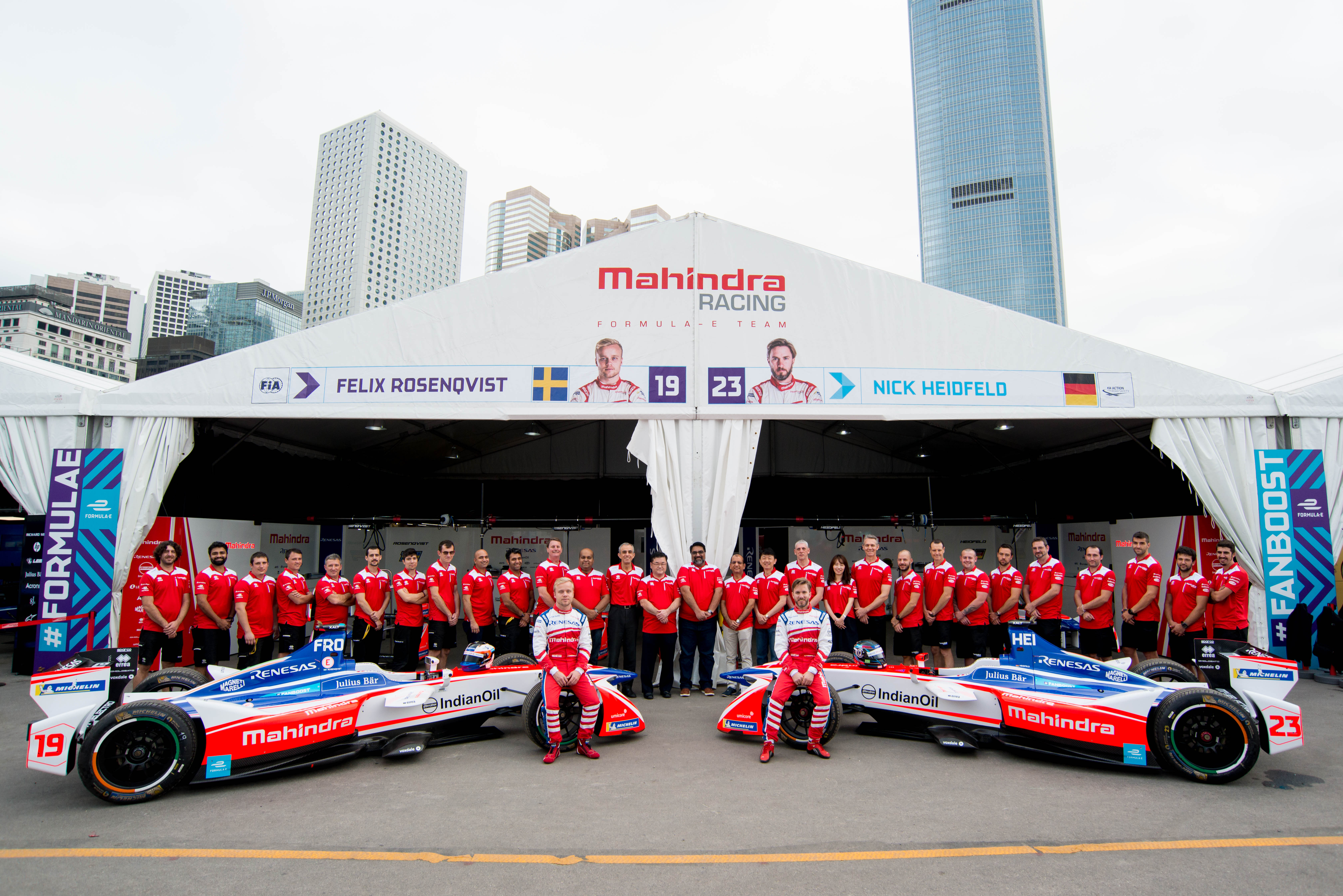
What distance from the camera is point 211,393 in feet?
25.5

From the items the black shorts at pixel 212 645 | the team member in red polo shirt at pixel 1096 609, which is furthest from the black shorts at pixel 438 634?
the team member in red polo shirt at pixel 1096 609

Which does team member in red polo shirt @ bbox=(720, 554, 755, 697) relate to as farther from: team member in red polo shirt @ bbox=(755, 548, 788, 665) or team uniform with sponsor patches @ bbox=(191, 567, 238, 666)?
team uniform with sponsor patches @ bbox=(191, 567, 238, 666)

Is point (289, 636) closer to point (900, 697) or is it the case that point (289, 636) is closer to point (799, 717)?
point (799, 717)

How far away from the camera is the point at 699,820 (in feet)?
13.1

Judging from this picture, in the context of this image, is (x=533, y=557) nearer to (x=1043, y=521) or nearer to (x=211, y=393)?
(x=211, y=393)

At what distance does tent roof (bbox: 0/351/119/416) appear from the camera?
776 cm

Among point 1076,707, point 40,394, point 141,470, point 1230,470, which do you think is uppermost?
point 40,394

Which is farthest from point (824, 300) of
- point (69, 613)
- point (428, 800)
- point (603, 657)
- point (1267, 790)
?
point (69, 613)

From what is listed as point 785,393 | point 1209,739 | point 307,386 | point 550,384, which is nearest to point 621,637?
point 550,384

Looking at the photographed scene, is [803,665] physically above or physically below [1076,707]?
above

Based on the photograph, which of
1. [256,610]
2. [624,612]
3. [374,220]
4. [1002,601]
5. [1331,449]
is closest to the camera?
[256,610]

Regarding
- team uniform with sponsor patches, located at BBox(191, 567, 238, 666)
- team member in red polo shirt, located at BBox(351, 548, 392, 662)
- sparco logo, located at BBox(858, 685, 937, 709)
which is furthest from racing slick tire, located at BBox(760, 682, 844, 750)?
team uniform with sponsor patches, located at BBox(191, 567, 238, 666)

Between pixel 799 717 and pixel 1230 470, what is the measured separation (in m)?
6.14

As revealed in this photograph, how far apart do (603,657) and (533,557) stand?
4275 millimetres
